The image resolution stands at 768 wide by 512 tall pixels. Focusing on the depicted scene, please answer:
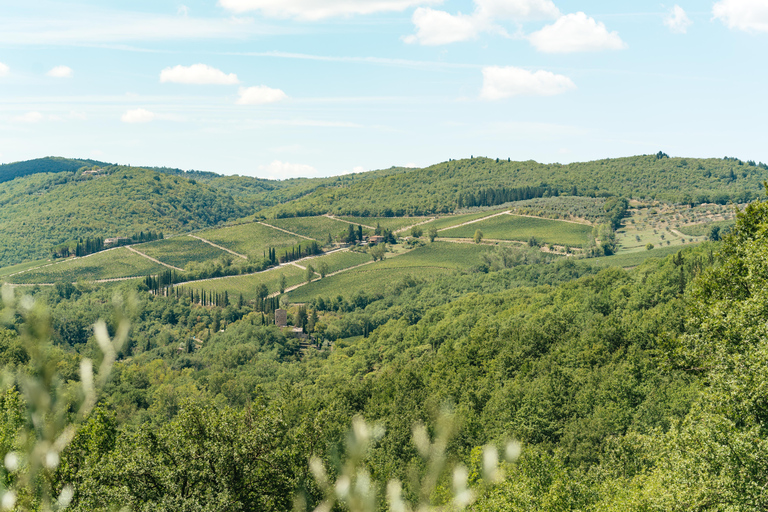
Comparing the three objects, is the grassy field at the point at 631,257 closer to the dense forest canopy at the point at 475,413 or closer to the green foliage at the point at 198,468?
the dense forest canopy at the point at 475,413

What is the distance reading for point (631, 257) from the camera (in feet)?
602

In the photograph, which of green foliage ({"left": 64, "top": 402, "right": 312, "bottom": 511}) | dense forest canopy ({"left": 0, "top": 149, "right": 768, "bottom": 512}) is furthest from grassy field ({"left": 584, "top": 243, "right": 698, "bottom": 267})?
green foliage ({"left": 64, "top": 402, "right": 312, "bottom": 511})

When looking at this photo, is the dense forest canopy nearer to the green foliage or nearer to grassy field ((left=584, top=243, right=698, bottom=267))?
the green foliage

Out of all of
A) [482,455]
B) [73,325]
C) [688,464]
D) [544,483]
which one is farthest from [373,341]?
[688,464]

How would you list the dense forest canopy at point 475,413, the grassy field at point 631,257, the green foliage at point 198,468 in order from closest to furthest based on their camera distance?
the dense forest canopy at point 475,413
the green foliage at point 198,468
the grassy field at point 631,257

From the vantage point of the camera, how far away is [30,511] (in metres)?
16.0

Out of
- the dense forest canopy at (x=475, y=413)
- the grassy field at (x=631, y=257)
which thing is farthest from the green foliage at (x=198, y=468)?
the grassy field at (x=631, y=257)

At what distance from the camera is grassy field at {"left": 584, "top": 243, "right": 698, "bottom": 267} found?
17312 centimetres

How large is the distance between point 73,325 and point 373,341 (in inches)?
2655

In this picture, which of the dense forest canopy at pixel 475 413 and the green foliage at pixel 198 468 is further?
the green foliage at pixel 198 468

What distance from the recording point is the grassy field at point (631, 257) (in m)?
173

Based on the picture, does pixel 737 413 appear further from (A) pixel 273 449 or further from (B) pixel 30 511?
(B) pixel 30 511

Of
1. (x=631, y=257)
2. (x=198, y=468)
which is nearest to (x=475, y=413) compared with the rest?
(x=198, y=468)

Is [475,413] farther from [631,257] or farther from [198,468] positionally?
[631,257]
